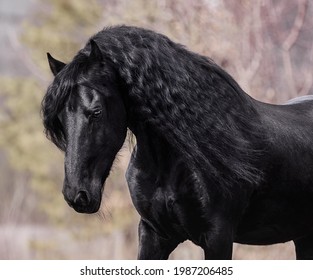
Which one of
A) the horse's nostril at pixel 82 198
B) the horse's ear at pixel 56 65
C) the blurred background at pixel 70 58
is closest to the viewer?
the horse's nostril at pixel 82 198

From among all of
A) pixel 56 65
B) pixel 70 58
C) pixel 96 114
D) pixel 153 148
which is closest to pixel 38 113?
pixel 70 58

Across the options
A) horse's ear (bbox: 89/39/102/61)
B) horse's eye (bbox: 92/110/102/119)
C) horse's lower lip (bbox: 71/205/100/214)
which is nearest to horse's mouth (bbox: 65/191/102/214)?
horse's lower lip (bbox: 71/205/100/214)

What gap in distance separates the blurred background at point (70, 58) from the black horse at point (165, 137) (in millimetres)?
3470

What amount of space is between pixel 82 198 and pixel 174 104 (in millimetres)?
452

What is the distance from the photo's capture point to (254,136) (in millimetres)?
2766

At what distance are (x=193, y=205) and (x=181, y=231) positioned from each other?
0.13m

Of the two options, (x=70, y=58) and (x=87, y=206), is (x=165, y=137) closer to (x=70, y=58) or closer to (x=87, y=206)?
(x=87, y=206)

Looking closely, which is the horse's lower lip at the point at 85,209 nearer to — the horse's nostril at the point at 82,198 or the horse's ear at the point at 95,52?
the horse's nostril at the point at 82,198

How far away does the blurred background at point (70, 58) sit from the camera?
6.49 metres

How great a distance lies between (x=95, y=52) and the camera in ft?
8.54

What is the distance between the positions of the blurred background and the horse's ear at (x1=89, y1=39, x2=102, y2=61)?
11.8 feet

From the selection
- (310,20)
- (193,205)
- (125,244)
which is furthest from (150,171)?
(125,244)

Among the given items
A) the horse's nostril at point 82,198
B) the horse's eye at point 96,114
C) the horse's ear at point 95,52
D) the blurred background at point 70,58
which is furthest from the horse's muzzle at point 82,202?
the blurred background at point 70,58

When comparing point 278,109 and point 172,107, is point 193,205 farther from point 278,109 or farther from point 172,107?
point 278,109
